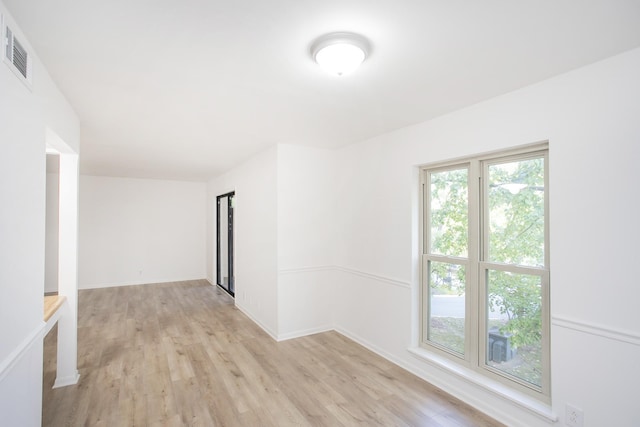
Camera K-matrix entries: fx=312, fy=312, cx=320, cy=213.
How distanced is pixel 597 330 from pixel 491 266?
0.79 m

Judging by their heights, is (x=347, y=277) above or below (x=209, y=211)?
below

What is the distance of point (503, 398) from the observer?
233 centimetres

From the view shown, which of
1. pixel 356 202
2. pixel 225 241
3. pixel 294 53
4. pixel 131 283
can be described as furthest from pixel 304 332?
pixel 131 283

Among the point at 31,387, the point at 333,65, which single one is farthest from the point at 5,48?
the point at 31,387

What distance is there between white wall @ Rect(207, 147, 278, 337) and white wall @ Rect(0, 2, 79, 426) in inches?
95.3

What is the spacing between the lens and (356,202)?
3932mm

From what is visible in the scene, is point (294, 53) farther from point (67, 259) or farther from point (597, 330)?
point (67, 259)

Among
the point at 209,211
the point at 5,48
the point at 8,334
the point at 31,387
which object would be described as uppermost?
the point at 5,48

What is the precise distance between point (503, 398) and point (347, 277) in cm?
211

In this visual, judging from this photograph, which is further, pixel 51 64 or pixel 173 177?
pixel 173 177

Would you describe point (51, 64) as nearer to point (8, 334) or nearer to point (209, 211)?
point (8, 334)

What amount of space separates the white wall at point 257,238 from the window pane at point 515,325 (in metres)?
2.44

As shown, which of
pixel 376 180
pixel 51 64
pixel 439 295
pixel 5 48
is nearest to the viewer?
pixel 5 48

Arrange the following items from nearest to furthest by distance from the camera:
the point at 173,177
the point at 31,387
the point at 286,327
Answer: the point at 31,387 < the point at 286,327 < the point at 173,177
